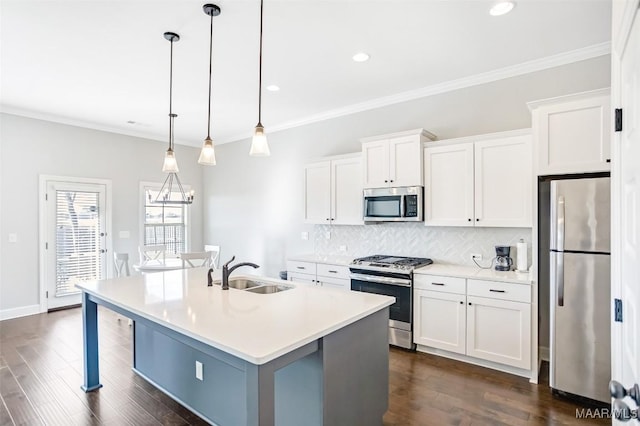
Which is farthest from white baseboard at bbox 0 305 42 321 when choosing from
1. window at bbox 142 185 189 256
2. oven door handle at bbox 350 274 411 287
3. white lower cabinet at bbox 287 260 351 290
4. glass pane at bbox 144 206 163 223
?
oven door handle at bbox 350 274 411 287

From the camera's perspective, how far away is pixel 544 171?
9.30ft

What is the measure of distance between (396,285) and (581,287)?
157cm

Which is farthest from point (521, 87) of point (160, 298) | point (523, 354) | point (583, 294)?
point (160, 298)

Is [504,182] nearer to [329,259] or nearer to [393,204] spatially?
[393,204]

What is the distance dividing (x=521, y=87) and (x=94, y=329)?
4.56 metres

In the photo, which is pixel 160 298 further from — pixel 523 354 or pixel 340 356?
pixel 523 354

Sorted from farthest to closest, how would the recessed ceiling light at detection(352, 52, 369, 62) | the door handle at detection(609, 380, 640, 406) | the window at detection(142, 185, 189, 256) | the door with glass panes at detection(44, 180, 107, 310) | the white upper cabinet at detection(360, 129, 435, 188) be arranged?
the window at detection(142, 185, 189, 256) < the door with glass panes at detection(44, 180, 107, 310) < the white upper cabinet at detection(360, 129, 435, 188) < the recessed ceiling light at detection(352, 52, 369, 62) < the door handle at detection(609, 380, 640, 406)

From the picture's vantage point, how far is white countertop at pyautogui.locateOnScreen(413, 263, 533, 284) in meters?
3.03

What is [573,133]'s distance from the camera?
107 inches

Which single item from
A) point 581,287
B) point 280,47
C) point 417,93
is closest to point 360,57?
point 280,47

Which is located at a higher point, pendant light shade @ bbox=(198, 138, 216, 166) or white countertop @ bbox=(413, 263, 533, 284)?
pendant light shade @ bbox=(198, 138, 216, 166)

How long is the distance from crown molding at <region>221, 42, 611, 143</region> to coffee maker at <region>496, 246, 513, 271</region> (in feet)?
5.78

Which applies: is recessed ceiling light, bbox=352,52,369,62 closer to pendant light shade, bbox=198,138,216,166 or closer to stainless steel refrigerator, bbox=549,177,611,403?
pendant light shade, bbox=198,138,216,166

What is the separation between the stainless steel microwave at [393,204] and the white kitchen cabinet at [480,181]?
125 millimetres
